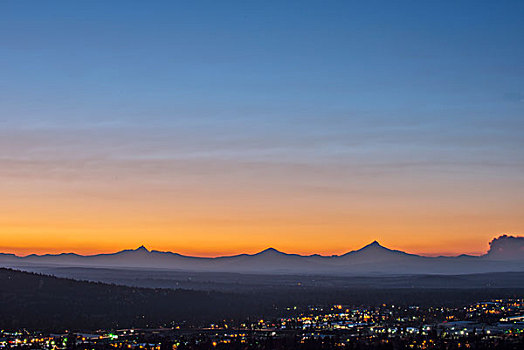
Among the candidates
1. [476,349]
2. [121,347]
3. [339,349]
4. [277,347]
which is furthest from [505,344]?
[121,347]

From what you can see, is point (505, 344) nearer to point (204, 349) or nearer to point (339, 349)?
point (339, 349)

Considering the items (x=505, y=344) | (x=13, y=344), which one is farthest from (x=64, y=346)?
(x=505, y=344)

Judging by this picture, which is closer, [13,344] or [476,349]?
[476,349]

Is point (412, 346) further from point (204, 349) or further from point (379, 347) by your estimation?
point (204, 349)

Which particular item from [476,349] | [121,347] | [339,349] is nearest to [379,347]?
[339,349]

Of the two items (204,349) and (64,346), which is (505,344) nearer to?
(204,349)
